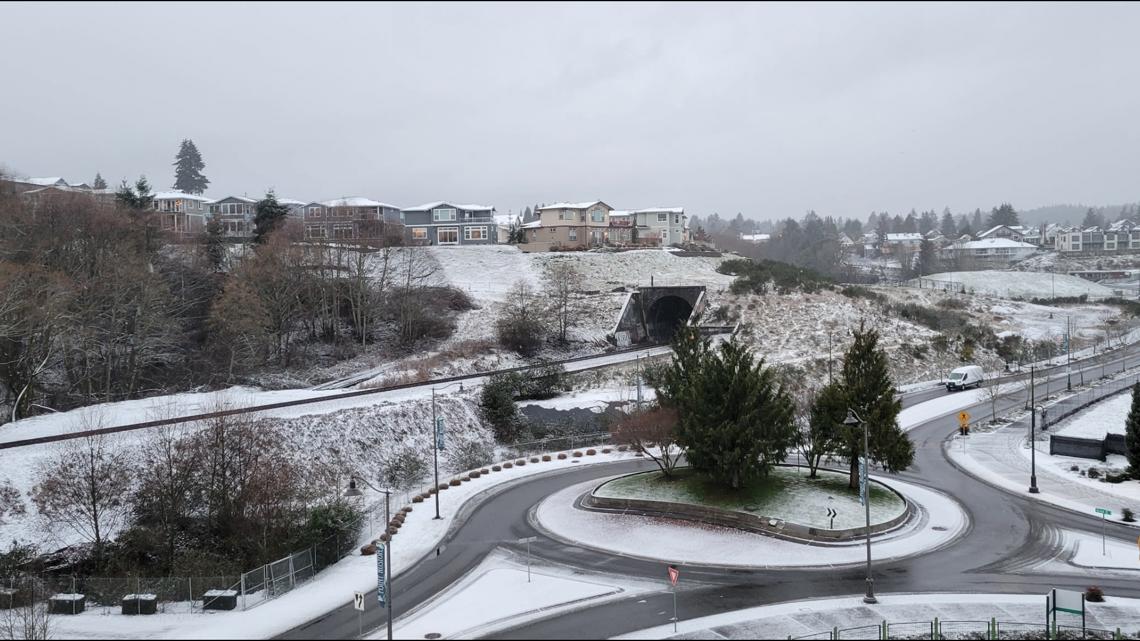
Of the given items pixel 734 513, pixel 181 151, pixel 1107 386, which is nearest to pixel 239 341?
pixel 734 513

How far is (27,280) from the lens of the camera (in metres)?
45.4

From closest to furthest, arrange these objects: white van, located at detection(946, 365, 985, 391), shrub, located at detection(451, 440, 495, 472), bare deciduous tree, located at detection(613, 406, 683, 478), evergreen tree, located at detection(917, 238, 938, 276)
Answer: bare deciduous tree, located at detection(613, 406, 683, 478), shrub, located at detection(451, 440, 495, 472), white van, located at detection(946, 365, 985, 391), evergreen tree, located at detection(917, 238, 938, 276)

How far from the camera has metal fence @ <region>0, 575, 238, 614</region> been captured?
81.4 ft

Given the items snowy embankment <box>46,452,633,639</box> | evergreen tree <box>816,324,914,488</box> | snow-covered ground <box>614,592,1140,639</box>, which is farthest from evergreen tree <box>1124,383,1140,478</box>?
snowy embankment <box>46,452,633,639</box>

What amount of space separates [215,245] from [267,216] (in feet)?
20.5

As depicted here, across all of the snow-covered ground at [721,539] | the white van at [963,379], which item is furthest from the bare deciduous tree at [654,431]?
the white van at [963,379]

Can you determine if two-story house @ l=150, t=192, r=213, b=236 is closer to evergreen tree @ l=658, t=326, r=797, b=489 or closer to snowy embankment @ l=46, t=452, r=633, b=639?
snowy embankment @ l=46, t=452, r=633, b=639

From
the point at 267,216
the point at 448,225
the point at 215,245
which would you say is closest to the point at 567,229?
the point at 448,225

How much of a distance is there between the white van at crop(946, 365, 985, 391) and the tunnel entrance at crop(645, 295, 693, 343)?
25244 millimetres

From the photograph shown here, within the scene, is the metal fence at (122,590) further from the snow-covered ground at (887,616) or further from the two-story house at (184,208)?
the two-story house at (184,208)

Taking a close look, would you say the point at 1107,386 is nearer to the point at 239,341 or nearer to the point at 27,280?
the point at 239,341

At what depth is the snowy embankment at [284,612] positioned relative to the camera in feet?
73.2

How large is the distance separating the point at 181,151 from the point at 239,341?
106464 millimetres

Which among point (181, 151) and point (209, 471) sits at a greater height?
point (181, 151)
